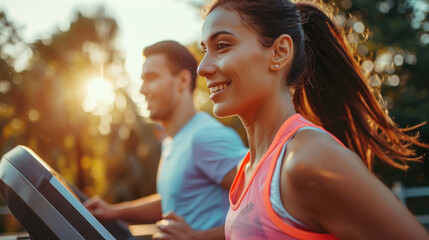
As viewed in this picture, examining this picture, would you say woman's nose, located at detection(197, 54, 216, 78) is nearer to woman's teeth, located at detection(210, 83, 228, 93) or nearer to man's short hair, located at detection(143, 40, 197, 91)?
woman's teeth, located at detection(210, 83, 228, 93)

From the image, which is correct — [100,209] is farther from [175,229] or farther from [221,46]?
[221,46]

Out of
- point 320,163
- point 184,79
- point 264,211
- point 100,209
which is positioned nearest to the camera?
point 320,163

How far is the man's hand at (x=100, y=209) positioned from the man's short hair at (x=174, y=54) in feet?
3.43

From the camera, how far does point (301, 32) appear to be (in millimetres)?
1578

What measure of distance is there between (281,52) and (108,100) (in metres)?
13.2

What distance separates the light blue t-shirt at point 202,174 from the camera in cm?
253

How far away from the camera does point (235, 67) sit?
1.38 metres

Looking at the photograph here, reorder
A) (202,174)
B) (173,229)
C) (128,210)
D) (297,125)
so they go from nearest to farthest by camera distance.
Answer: (297,125) → (173,229) → (202,174) → (128,210)

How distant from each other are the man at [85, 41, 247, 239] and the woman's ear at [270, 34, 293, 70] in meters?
1.00

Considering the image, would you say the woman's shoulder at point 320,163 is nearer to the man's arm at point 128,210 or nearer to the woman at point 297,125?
the woman at point 297,125

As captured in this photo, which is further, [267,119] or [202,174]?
[202,174]

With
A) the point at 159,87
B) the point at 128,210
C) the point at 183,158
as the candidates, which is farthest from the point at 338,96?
the point at 128,210

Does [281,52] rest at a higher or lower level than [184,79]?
higher

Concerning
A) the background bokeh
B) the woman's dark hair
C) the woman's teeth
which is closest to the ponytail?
the woman's dark hair
